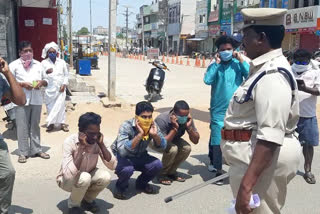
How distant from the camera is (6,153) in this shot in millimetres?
3178

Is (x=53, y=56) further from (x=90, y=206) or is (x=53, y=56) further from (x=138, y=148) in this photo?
(x=90, y=206)

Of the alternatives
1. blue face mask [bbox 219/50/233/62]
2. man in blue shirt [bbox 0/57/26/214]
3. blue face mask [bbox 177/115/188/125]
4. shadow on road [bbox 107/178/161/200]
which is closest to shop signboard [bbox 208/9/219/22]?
blue face mask [bbox 219/50/233/62]

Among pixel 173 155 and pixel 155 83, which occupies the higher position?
pixel 155 83

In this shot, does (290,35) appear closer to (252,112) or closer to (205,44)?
(205,44)

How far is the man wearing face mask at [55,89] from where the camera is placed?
7027 mm

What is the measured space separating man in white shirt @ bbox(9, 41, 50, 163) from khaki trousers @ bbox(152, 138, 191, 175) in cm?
195

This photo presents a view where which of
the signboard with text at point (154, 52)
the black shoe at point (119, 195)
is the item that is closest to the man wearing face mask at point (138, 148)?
the black shoe at point (119, 195)

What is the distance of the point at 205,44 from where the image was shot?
51.1 meters

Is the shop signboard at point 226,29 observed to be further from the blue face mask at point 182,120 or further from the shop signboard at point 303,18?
the blue face mask at point 182,120

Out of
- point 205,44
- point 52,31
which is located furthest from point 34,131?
point 205,44

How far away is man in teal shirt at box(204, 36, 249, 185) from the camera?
4.70m

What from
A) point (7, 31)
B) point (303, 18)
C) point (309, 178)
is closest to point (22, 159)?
point (309, 178)

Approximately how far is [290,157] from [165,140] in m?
2.26

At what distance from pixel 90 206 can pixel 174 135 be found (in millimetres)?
1318
